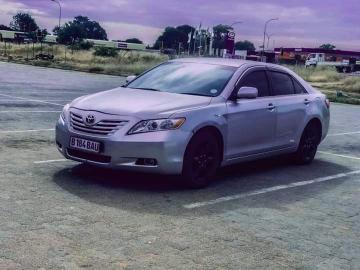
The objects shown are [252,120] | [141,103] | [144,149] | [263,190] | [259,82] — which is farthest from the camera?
[259,82]

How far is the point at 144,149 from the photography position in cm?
613

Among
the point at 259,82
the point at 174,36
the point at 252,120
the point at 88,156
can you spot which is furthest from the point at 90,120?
the point at 174,36

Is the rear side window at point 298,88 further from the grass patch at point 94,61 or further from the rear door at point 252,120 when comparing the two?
the grass patch at point 94,61

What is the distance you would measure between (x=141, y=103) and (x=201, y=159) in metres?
0.99

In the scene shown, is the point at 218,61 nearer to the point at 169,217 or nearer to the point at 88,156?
the point at 88,156

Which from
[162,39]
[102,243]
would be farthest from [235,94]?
[162,39]

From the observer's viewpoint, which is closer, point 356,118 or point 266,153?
point 266,153

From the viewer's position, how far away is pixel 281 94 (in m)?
8.37

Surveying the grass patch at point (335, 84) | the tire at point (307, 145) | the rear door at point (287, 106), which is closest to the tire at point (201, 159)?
the rear door at point (287, 106)

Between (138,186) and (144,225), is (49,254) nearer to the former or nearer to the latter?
(144,225)

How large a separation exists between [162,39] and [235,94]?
160547 millimetres

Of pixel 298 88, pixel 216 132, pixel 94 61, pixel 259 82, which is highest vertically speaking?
pixel 259 82

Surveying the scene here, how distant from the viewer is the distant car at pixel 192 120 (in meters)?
6.20

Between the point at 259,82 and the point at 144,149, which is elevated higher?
the point at 259,82
